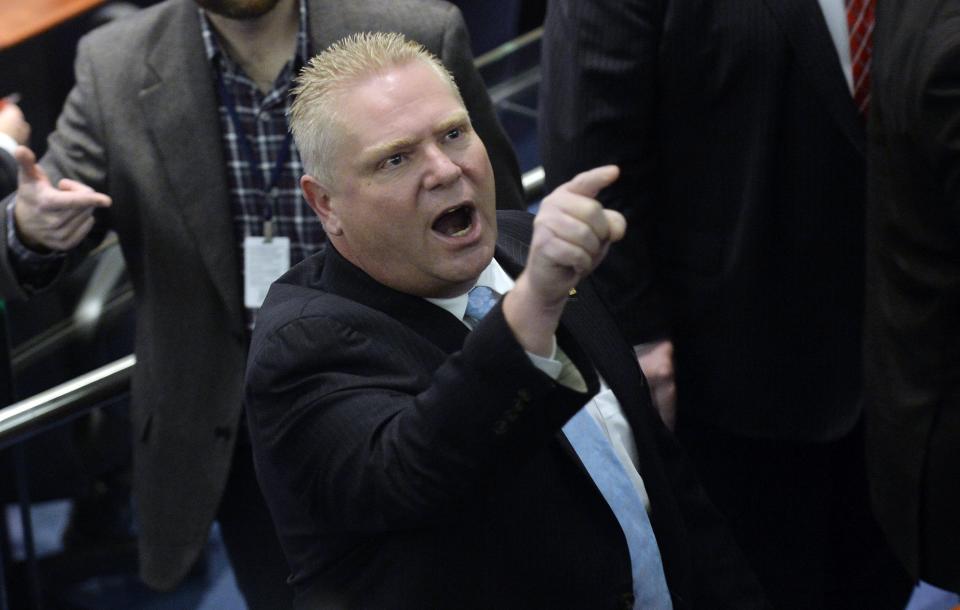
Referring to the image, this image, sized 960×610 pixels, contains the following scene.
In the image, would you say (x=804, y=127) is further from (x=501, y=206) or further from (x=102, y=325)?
(x=102, y=325)

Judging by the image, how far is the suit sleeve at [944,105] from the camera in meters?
Result: 1.95

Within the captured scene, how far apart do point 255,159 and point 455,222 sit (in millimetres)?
948

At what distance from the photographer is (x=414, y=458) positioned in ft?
5.10

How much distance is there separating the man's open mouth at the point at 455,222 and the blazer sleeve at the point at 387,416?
4.9 inches

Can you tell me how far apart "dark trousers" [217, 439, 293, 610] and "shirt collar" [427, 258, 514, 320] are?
1.04 metres

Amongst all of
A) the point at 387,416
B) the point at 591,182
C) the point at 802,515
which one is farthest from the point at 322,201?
the point at 802,515

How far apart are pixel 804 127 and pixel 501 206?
532 mm

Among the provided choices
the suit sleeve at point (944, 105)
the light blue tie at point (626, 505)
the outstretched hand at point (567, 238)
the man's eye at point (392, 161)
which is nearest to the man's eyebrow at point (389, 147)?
the man's eye at point (392, 161)

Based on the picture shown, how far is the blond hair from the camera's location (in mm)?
1772

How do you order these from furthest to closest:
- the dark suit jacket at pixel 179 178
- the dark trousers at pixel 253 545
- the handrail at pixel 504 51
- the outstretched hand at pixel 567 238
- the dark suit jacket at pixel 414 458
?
the handrail at pixel 504 51 → the dark trousers at pixel 253 545 → the dark suit jacket at pixel 179 178 → the dark suit jacket at pixel 414 458 → the outstretched hand at pixel 567 238

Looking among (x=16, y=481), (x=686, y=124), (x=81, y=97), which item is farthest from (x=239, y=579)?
(x=686, y=124)

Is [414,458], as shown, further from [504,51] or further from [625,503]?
[504,51]

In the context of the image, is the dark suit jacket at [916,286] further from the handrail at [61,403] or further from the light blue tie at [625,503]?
the handrail at [61,403]

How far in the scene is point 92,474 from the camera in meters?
3.49
